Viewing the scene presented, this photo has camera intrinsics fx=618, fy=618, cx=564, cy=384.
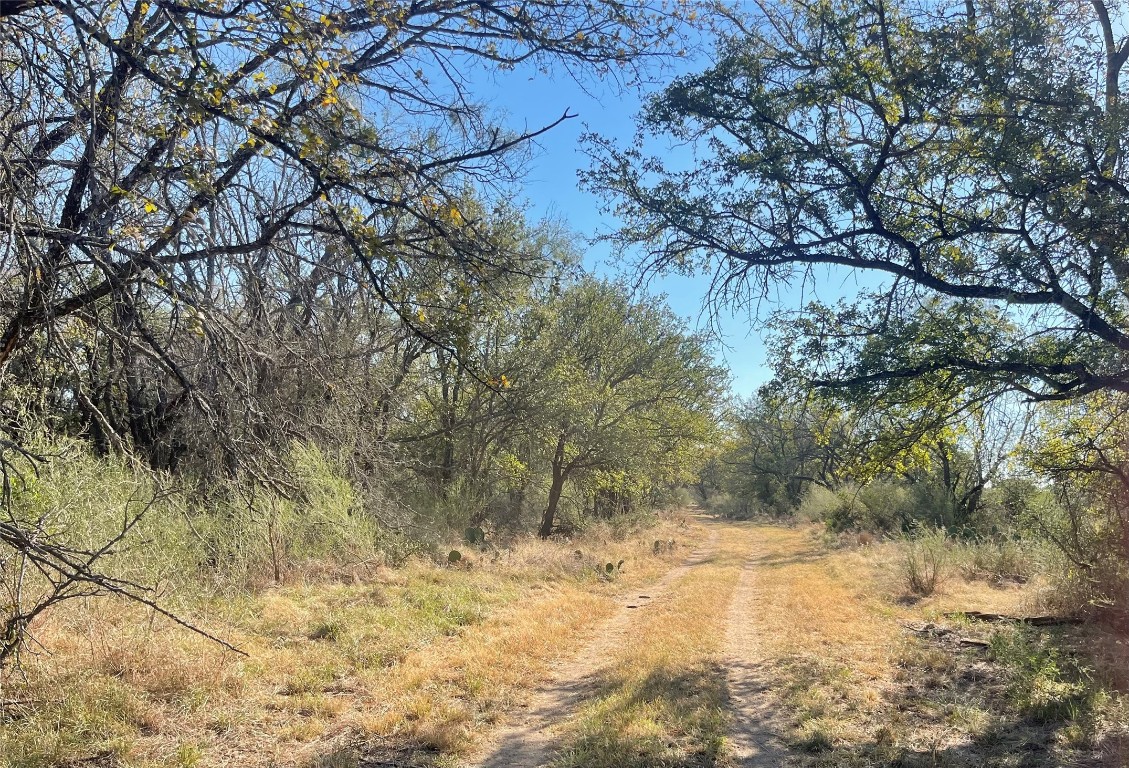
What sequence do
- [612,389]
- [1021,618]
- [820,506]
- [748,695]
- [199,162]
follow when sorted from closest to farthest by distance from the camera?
[199,162]
[748,695]
[1021,618]
[612,389]
[820,506]

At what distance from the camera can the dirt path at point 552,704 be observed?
4.75m

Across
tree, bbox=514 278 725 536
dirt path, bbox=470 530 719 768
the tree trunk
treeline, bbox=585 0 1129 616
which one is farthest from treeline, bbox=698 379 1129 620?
the tree trunk

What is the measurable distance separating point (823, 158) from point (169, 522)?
8.70m

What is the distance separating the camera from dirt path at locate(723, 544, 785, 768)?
493cm

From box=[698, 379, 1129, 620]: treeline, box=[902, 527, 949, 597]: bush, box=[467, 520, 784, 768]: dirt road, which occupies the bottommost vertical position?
box=[467, 520, 784, 768]: dirt road

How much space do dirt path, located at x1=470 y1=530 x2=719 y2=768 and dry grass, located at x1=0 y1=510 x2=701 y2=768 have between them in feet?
0.85

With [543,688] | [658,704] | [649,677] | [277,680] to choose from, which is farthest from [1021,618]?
[277,680]

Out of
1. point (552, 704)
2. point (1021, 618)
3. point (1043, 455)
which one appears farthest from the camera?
point (1021, 618)

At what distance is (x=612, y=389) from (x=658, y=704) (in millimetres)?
15626

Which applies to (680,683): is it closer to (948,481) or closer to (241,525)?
(241,525)

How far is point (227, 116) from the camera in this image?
2.90 metres

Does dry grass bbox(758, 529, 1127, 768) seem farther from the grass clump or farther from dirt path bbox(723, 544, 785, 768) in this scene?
dirt path bbox(723, 544, 785, 768)

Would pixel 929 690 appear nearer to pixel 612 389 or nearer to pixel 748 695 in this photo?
pixel 748 695

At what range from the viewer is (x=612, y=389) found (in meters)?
→ 21.1
